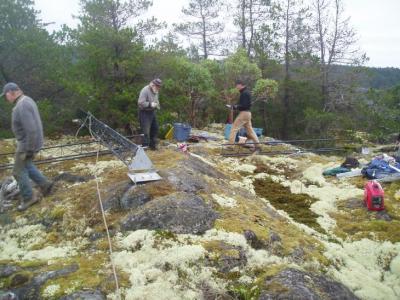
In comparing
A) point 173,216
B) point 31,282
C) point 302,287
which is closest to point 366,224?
point 302,287

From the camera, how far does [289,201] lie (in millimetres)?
8609

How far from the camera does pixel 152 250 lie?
503 centimetres

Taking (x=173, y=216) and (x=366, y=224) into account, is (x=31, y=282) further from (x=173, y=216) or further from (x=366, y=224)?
(x=366, y=224)

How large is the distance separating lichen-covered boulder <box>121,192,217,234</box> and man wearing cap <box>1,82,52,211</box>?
233 cm

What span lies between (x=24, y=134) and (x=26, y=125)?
0.19m

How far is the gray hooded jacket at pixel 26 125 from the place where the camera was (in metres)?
6.73

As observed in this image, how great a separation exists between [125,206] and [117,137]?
2.94m

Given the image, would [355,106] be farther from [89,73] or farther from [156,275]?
[156,275]

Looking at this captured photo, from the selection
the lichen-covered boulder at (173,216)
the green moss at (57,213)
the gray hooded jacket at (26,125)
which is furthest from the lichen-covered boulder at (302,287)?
the gray hooded jacket at (26,125)

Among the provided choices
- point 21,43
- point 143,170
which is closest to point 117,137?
point 143,170

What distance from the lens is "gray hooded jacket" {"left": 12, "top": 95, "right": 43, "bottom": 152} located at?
673 centimetres

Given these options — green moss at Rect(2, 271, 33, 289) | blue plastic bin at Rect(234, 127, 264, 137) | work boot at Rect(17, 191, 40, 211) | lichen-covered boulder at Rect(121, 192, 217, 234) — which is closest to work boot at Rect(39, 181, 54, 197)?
work boot at Rect(17, 191, 40, 211)

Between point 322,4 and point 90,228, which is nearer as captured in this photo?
point 90,228

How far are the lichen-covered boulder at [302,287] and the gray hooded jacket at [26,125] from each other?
448 centimetres
